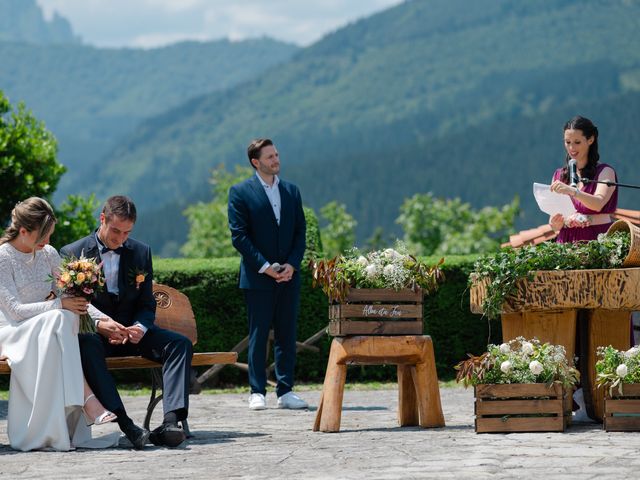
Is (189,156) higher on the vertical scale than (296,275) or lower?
higher

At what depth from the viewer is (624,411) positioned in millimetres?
7086

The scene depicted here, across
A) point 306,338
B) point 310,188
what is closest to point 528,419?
point 306,338

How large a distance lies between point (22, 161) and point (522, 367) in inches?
302

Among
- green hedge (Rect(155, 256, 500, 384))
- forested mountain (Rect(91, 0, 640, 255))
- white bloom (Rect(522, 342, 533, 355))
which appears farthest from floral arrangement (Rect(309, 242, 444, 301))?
forested mountain (Rect(91, 0, 640, 255))

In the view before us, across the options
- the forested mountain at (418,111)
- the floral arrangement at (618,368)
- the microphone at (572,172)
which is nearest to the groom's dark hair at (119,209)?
the microphone at (572,172)

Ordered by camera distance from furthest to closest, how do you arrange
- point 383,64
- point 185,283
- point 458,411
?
point 383,64 → point 185,283 → point 458,411

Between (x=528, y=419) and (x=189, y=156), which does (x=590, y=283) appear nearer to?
(x=528, y=419)

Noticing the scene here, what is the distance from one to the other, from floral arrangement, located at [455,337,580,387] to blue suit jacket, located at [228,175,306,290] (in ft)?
7.78

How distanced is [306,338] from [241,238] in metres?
3.13

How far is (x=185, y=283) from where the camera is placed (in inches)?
477

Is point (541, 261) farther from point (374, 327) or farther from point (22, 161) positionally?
point (22, 161)

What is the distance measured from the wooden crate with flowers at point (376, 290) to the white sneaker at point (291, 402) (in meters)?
1.63

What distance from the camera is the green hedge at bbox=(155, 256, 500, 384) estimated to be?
1205 cm

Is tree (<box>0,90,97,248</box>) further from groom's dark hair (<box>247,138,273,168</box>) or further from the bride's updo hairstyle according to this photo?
the bride's updo hairstyle
